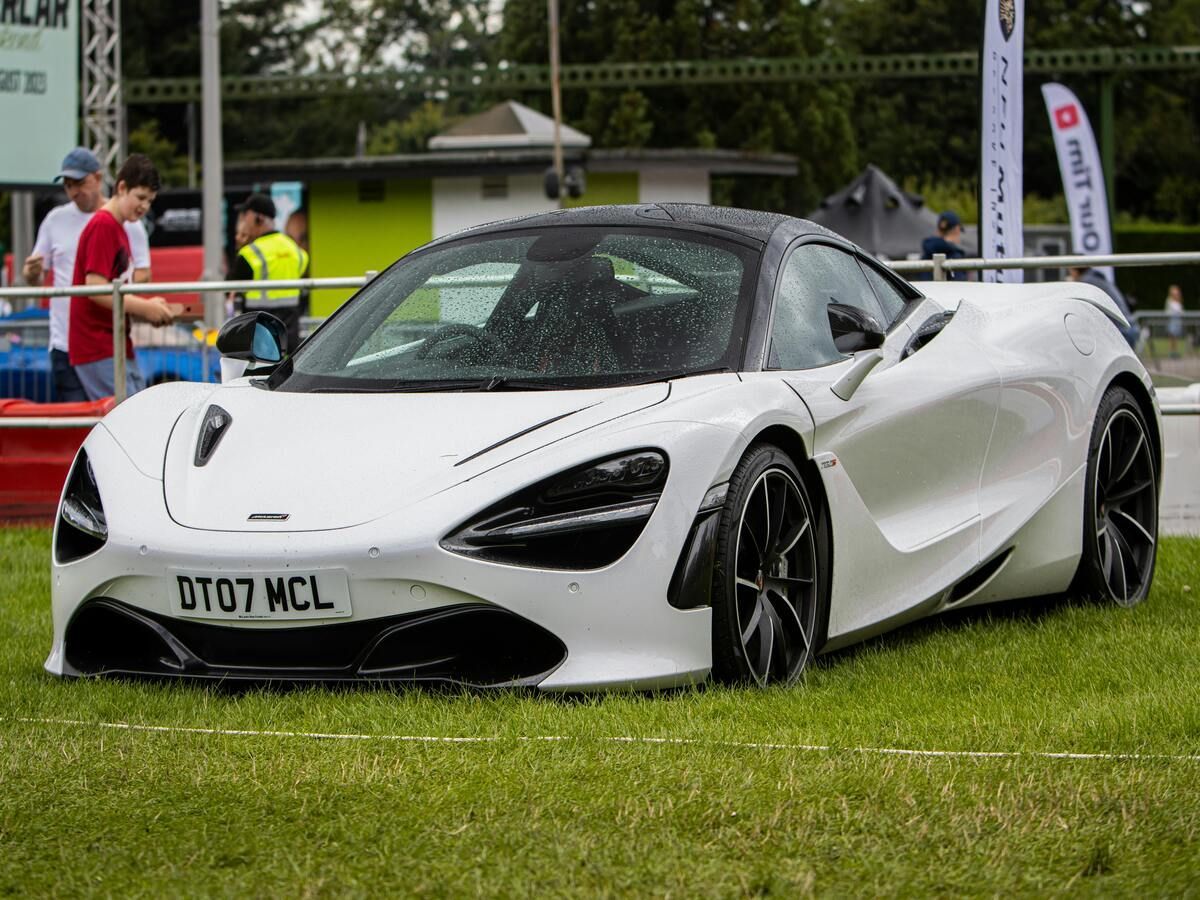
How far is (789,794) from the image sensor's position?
381 cm

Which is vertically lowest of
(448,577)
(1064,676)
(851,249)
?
(1064,676)

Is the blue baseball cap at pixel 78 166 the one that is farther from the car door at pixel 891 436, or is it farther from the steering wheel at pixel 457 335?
the car door at pixel 891 436

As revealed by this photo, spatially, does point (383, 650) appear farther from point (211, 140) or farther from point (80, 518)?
point (211, 140)

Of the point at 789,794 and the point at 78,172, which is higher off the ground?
the point at 78,172

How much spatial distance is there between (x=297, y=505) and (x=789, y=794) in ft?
5.53

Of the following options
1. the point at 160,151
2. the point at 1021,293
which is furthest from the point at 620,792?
the point at 160,151

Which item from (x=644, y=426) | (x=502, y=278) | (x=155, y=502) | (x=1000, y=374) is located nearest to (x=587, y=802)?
(x=644, y=426)

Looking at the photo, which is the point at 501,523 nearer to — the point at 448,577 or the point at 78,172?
the point at 448,577

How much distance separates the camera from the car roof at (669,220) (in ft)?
19.9

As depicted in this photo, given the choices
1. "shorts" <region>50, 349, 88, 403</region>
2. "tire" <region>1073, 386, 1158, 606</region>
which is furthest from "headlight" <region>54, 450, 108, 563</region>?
"shorts" <region>50, 349, 88, 403</region>

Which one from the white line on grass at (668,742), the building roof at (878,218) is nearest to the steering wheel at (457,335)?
the white line on grass at (668,742)

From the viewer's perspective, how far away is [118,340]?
10156 mm

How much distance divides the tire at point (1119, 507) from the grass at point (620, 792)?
1308 millimetres

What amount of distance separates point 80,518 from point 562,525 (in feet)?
4.65
